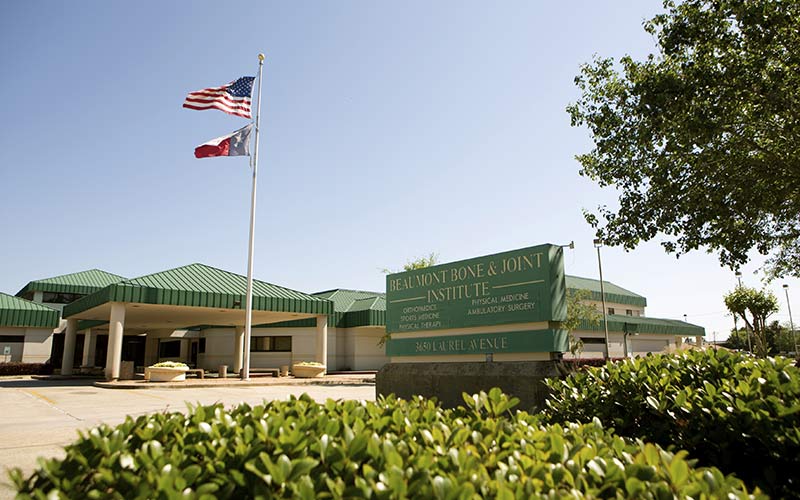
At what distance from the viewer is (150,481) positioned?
6.71 feet

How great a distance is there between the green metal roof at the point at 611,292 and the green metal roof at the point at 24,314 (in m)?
43.5

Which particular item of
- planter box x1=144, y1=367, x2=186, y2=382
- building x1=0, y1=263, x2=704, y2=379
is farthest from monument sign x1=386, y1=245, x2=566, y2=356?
planter box x1=144, y1=367, x2=186, y2=382

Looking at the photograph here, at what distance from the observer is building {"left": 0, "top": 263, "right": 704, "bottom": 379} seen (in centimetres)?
2447

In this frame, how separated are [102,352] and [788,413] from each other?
170ft

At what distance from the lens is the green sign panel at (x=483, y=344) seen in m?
8.89

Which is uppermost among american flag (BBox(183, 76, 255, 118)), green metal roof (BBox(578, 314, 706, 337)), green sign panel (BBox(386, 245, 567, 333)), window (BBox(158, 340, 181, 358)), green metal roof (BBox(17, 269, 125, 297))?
american flag (BBox(183, 76, 255, 118))

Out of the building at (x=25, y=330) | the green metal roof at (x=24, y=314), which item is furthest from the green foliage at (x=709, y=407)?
the building at (x=25, y=330)

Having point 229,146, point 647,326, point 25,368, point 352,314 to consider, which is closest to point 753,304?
point 647,326

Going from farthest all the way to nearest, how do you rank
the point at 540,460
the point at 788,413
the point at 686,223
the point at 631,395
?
the point at 686,223 < the point at 631,395 < the point at 788,413 < the point at 540,460

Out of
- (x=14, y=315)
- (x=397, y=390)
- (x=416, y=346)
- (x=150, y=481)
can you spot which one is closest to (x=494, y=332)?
(x=416, y=346)

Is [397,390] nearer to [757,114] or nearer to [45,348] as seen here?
[757,114]

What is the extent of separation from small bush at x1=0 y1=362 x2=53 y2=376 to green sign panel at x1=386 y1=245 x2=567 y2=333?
33622 millimetres

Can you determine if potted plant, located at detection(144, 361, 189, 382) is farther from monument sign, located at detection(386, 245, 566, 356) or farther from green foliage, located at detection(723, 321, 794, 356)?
green foliage, located at detection(723, 321, 794, 356)

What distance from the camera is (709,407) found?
163 inches
